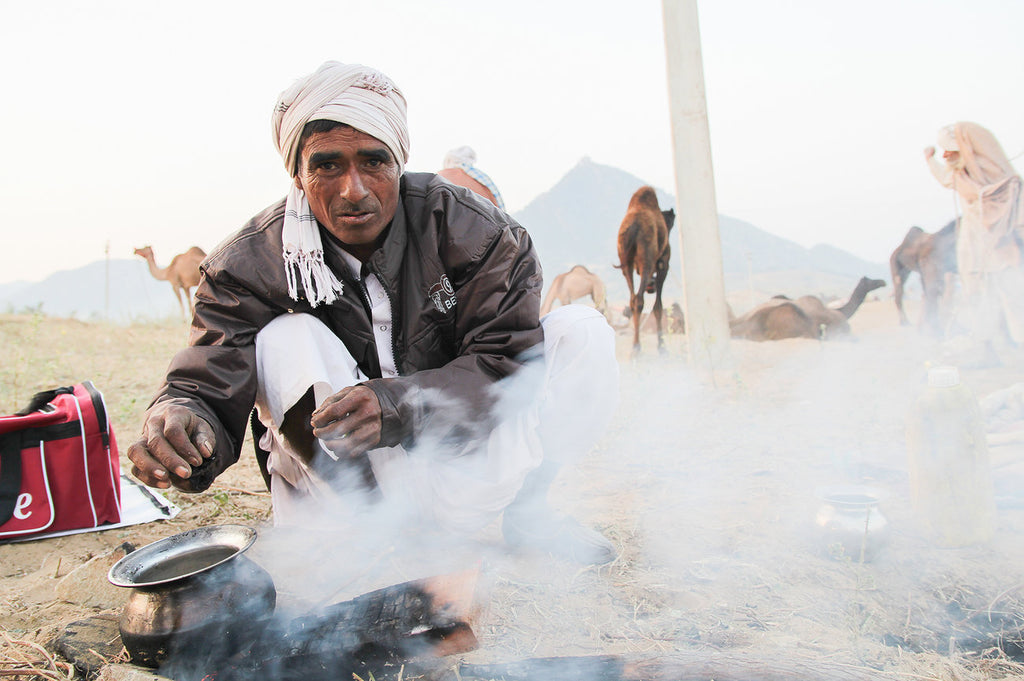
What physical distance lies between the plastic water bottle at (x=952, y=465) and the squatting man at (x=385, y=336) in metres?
1.20

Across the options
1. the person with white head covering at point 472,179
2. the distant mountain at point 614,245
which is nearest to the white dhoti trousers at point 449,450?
the person with white head covering at point 472,179

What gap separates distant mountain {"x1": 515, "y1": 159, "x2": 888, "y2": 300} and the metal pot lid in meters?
24.1

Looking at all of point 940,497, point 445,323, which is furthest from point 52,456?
point 940,497

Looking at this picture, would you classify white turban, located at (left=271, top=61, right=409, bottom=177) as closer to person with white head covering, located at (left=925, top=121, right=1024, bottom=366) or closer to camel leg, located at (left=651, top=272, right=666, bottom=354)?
camel leg, located at (left=651, top=272, right=666, bottom=354)

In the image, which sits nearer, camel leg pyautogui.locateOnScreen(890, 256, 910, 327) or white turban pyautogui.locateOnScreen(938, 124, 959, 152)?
white turban pyautogui.locateOnScreen(938, 124, 959, 152)

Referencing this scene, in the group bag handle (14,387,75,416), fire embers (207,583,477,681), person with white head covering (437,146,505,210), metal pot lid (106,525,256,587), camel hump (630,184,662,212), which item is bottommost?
fire embers (207,583,477,681)

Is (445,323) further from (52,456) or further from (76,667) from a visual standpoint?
(52,456)

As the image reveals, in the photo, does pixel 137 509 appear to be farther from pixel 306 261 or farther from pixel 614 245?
pixel 614 245

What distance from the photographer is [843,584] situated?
2.07 m

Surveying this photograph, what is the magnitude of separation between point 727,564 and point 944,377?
1052 millimetres

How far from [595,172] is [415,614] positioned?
6171 cm

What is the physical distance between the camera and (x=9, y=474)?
2570 mm

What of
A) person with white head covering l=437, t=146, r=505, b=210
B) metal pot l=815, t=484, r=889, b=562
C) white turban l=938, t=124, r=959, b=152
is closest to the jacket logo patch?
metal pot l=815, t=484, r=889, b=562

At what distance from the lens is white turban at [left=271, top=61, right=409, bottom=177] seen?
205cm
